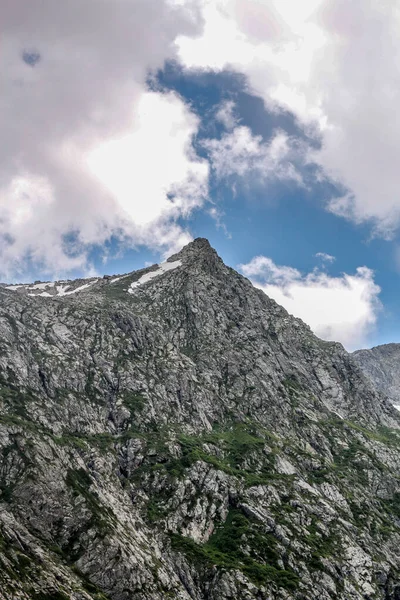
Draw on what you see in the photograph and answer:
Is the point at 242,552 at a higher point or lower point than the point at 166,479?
lower

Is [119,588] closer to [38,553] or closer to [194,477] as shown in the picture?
[38,553]

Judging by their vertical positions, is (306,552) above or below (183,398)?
below

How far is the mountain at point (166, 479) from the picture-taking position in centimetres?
8156

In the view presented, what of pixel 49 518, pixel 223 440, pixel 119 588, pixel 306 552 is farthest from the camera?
pixel 223 440

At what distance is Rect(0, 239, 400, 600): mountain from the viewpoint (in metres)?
81.6

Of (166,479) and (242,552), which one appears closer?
(242,552)

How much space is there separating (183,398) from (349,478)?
66979mm

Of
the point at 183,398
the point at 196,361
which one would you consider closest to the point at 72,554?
the point at 183,398

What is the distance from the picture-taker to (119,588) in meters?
76.8

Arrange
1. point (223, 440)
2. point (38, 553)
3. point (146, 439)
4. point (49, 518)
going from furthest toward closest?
point (223, 440), point (146, 439), point (49, 518), point (38, 553)

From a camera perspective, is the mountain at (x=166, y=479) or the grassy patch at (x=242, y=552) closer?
the mountain at (x=166, y=479)

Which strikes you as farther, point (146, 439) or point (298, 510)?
point (146, 439)

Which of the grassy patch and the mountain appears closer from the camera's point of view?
the mountain

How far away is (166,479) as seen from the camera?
11762 cm
